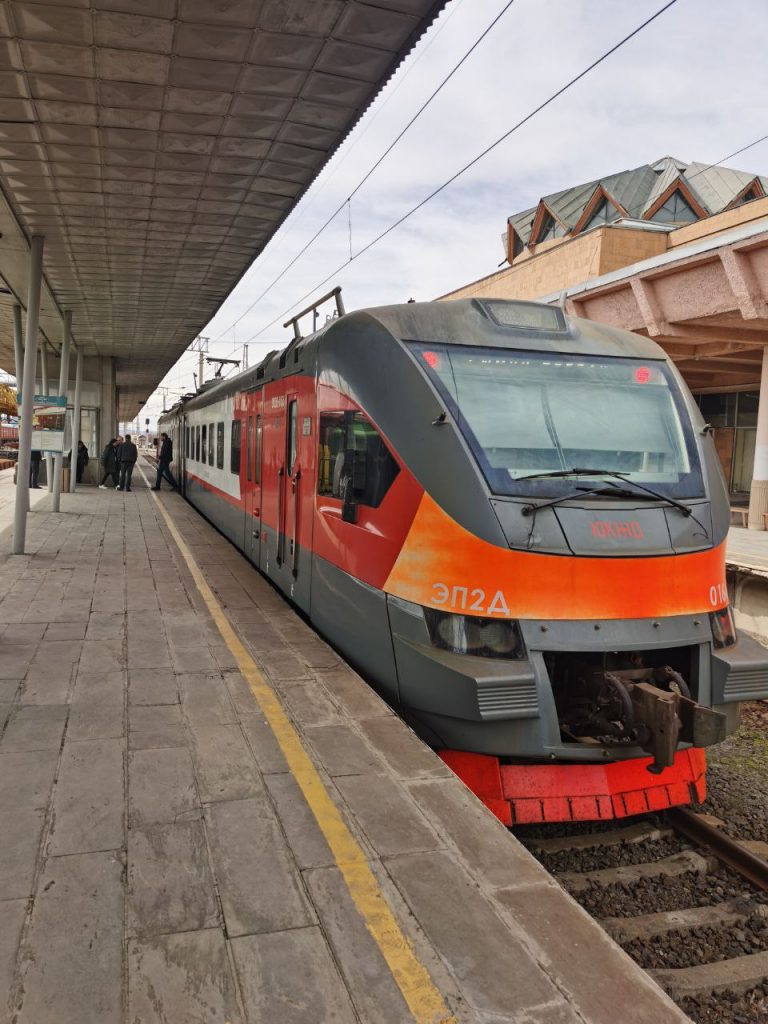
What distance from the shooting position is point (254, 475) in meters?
9.24

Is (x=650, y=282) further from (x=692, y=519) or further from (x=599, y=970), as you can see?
(x=599, y=970)

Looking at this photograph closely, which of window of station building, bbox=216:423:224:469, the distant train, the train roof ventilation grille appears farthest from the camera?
window of station building, bbox=216:423:224:469

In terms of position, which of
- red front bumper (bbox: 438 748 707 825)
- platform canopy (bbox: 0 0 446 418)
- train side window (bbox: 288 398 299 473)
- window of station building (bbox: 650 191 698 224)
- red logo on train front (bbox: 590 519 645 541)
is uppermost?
window of station building (bbox: 650 191 698 224)

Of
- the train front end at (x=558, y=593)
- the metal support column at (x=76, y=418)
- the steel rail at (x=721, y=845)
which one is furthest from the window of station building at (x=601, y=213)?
the steel rail at (x=721, y=845)

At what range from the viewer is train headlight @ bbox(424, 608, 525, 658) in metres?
3.97

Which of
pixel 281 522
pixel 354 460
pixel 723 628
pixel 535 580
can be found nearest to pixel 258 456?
pixel 281 522

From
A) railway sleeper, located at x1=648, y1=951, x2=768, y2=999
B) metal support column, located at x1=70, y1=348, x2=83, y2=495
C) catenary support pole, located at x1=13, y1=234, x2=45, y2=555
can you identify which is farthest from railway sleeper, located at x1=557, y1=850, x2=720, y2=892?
metal support column, located at x1=70, y1=348, x2=83, y2=495

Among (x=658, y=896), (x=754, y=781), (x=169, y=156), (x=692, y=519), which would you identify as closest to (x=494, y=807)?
(x=658, y=896)

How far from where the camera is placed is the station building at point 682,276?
597 inches

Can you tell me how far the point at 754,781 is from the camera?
5461mm

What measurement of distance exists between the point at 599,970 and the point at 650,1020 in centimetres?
22

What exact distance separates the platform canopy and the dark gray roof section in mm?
33608

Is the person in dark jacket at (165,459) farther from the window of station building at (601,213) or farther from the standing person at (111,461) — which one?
the window of station building at (601,213)

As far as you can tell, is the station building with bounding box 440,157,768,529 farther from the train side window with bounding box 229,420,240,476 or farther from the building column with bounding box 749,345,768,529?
the train side window with bounding box 229,420,240,476
